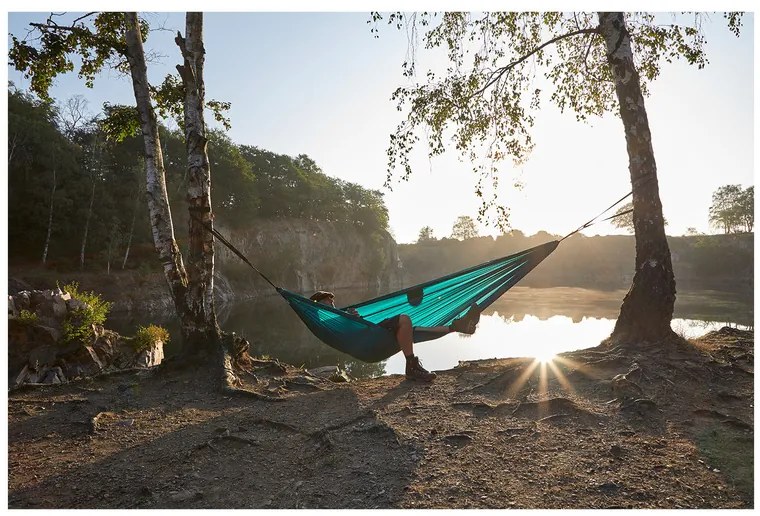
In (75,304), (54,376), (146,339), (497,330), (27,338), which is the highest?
(75,304)

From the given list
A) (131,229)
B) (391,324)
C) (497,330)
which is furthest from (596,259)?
(391,324)

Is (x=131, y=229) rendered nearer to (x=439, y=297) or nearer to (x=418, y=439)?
(x=439, y=297)

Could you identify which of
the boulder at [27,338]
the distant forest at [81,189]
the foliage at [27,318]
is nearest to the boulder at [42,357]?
the boulder at [27,338]

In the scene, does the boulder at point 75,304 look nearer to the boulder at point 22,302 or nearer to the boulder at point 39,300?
the boulder at point 39,300

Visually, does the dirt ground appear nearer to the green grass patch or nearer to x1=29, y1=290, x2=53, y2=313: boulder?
the green grass patch

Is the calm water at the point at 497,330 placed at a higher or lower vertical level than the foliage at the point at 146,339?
lower

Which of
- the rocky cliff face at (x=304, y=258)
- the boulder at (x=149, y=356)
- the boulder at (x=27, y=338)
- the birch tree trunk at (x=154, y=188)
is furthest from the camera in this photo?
the rocky cliff face at (x=304, y=258)

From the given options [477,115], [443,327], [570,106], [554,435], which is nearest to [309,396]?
[443,327]

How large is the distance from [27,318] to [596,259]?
4790cm

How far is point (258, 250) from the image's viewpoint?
28156 millimetres

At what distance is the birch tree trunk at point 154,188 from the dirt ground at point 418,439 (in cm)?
83

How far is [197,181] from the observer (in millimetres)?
3852

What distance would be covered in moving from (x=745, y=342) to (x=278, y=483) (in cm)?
432

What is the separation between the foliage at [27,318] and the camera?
569cm
